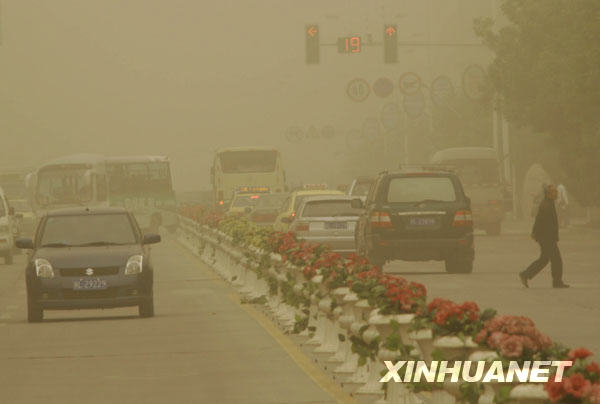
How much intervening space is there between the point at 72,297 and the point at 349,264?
6.91 metres

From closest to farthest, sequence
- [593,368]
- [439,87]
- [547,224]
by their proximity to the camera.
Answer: [593,368], [547,224], [439,87]

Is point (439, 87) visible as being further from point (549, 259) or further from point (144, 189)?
point (549, 259)

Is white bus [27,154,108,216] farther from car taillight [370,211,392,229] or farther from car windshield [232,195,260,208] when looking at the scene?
car taillight [370,211,392,229]

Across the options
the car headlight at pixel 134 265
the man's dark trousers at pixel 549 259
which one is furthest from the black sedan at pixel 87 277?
the man's dark trousers at pixel 549 259

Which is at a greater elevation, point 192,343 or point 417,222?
point 192,343

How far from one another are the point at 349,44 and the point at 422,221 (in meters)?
22.2

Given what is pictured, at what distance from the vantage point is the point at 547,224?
2614 cm

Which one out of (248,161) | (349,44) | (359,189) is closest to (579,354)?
(359,189)

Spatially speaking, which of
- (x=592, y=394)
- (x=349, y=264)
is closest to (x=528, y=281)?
(x=349, y=264)

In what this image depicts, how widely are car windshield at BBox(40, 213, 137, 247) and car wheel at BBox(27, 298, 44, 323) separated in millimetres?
1104

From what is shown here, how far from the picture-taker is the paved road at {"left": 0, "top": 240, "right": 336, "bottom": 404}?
13.1 m

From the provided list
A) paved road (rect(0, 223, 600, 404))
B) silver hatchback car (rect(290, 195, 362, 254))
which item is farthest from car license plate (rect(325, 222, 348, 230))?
paved road (rect(0, 223, 600, 404))

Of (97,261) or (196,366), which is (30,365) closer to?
(196,366)

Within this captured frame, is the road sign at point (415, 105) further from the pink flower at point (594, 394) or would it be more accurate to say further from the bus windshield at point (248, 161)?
the pink flower at point (594, 394)
